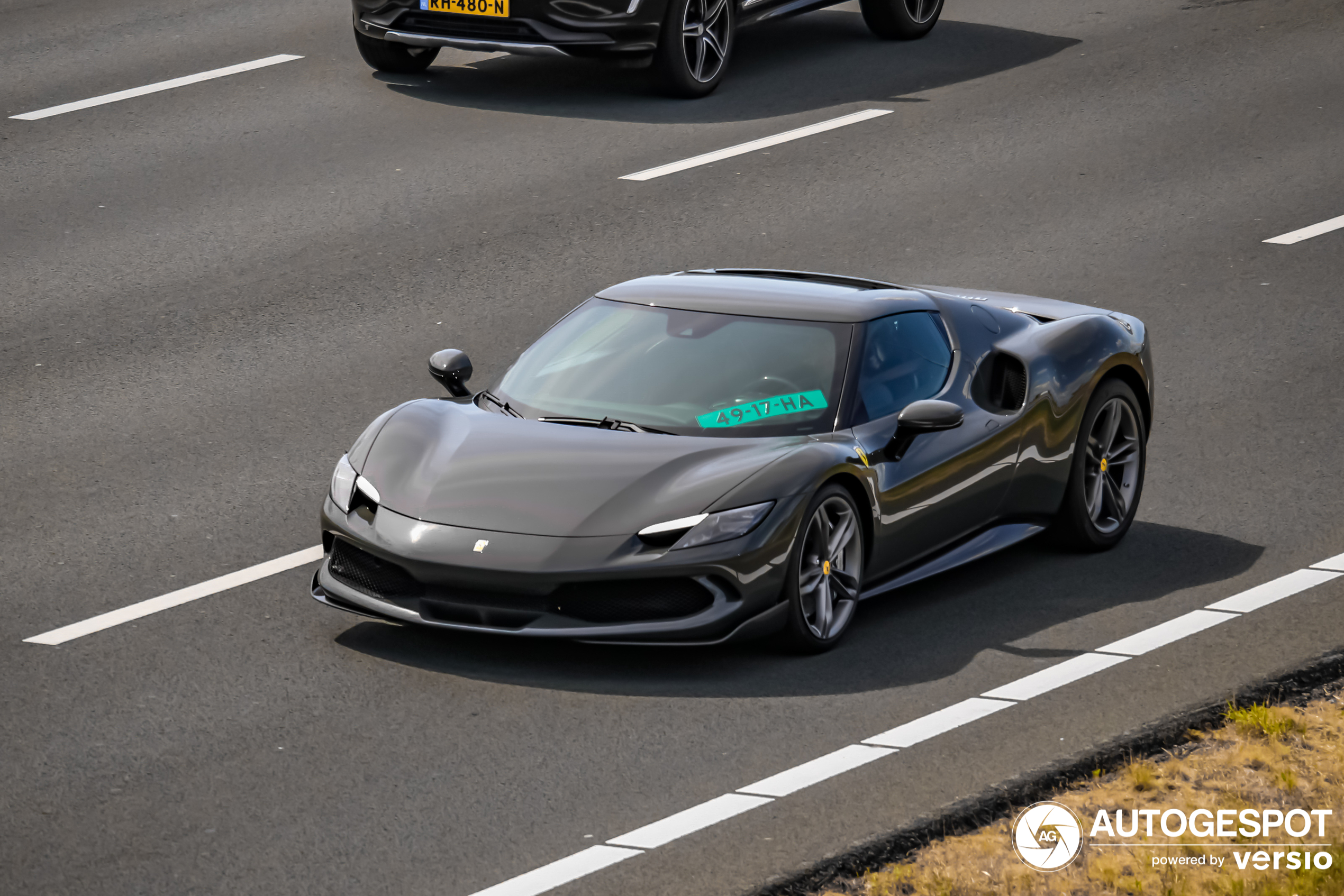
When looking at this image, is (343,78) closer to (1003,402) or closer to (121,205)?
(121,205)

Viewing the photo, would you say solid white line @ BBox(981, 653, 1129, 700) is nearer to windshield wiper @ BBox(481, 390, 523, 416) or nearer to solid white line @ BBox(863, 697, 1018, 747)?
solid white line @ BBox(863, 697, 1018, 747)

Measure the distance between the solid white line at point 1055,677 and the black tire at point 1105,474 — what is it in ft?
4.23

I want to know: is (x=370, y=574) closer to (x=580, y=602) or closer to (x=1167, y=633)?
(x=580, y=602)

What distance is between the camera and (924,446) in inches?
311

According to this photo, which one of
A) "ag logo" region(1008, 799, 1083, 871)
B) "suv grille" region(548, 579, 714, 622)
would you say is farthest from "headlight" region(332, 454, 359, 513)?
"ag logo" region(1008, 799, 1083, 871)

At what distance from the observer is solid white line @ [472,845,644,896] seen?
5.49 m

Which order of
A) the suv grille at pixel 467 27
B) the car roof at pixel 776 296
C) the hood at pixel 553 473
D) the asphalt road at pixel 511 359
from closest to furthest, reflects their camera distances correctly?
the asphalt road at pixel 511 359 < the hood at pixel 553 473 < the car roof at pixel 776 296 < the suv grille at pixel 467 27

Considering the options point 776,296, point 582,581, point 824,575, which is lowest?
point 824,575

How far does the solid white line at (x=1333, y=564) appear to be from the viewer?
8.47 meters

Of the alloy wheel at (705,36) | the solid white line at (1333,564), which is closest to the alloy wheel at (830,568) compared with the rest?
the solid white line at (1333,564)

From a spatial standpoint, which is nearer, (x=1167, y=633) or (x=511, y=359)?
(x=1167, y=633)

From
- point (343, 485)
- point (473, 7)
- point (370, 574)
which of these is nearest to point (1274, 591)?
point (370, 574)

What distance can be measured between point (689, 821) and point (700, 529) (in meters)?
1.35

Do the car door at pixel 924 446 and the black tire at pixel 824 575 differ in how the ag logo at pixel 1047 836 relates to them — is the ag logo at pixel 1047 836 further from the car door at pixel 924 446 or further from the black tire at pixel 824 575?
the car door at pixel 924 446
